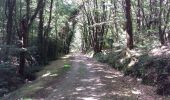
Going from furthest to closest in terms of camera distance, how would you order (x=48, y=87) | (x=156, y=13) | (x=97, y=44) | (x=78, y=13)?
(x=78, y=13), (x=97, y=44), (x=156, y=13), (x=48, y=87)

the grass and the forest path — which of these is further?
the grass

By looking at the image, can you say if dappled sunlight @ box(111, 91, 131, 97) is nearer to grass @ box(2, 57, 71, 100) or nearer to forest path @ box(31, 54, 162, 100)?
forest path @ box(31, 54, 162, 100)

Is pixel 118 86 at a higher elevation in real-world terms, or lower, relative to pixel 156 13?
lower

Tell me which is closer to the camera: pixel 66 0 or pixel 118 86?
pixel 118 86

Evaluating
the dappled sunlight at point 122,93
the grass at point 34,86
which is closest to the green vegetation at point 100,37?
the grass at point 34,86

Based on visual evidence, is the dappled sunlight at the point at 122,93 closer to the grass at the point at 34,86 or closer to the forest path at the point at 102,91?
the forest path at the point at 102,91

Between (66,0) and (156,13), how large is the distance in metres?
19.9

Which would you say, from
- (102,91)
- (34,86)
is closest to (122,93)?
(102,91)

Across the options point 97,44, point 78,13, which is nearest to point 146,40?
point 97,44

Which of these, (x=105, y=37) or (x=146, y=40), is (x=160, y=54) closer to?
(x=146, y=40)

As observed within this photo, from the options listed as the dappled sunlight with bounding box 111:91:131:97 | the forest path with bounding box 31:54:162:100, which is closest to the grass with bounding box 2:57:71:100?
the forest path with bounding box 31:54:162:100

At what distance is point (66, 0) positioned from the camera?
167 feet

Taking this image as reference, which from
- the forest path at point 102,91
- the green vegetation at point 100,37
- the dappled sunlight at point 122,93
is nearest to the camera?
the forest path at point 102,91

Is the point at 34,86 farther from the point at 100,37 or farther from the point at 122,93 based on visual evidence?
the point at 100,37
